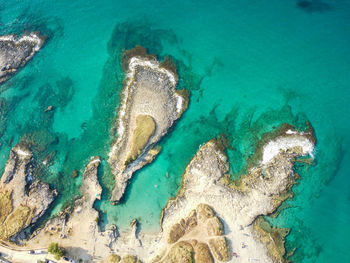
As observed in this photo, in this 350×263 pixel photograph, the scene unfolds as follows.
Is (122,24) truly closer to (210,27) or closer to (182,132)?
(210,27)

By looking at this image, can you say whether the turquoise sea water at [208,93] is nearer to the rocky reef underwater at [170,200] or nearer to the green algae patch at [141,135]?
the rocky reef underwater at [170,200]

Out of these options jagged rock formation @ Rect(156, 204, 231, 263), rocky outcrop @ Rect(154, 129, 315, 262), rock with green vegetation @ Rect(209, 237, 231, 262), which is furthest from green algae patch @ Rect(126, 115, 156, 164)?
rock with green vegetation @ Rect(209, 237, 231, 262)

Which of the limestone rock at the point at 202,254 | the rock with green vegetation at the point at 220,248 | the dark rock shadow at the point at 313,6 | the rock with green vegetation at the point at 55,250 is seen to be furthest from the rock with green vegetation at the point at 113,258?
the dark rock shadow at the point at 313,6

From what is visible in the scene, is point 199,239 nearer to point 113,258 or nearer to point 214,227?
point 214,227

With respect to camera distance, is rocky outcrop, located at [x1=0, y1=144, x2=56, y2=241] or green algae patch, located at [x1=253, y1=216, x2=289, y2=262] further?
rocky outcrop, located at [x1=0, y1=144, x2=56, y2=241]

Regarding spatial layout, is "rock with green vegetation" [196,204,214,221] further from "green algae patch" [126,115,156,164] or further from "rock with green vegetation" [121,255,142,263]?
"green algae patch" [126,115,156,164]
